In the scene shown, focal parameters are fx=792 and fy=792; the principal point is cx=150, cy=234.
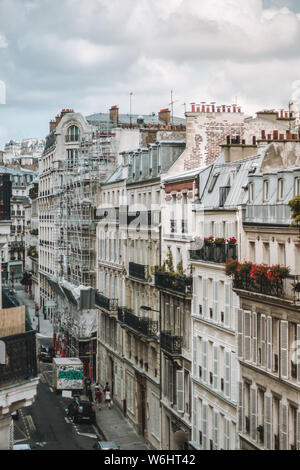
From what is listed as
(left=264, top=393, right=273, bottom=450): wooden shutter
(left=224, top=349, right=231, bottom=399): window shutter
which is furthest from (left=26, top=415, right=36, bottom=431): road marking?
(left=264, top=393, right=273, bottom=450): wooden shutter

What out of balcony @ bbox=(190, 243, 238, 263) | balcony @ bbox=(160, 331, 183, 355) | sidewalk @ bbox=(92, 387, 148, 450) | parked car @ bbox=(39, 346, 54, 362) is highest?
balcony @ bbox=(190, 243, 238, 263)

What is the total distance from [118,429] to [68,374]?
9.18 metres

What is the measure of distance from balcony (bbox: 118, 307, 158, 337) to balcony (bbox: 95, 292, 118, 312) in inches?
83.5

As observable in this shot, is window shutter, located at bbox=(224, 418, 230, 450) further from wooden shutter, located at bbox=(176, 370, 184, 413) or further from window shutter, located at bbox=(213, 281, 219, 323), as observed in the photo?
wooden shutter, located at bbox=(176, 370, 184, 413)

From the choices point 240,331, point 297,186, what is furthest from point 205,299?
point 297,186

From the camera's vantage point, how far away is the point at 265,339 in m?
28.2

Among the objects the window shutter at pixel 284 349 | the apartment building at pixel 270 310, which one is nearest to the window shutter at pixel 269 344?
the apartment building at pixel 270 310

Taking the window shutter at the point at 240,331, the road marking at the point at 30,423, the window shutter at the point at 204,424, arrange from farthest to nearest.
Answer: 1. the road marking at the point at 30,423
2. the window shutter at the point at 204,424
3. the window shutter at the point at 240,331

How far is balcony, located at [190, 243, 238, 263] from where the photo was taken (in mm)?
31625

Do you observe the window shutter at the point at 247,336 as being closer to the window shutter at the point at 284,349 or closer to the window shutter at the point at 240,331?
the window shutter at the point at 240,331

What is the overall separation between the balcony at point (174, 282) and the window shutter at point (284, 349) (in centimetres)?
1029

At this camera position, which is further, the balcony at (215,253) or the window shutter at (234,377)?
the balcony at (215,253)

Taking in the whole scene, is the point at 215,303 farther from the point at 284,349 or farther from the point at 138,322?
the point at 138,322

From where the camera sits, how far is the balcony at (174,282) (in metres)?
36.9
